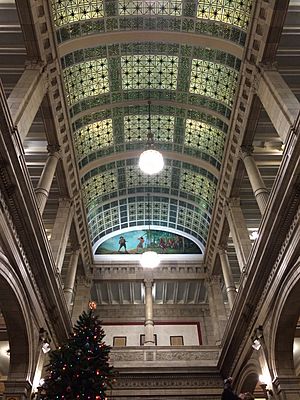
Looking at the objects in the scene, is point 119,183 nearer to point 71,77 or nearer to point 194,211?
point 194,211

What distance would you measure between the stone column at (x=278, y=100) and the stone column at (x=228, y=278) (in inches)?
274

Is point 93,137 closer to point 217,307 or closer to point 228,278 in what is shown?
point 228,278

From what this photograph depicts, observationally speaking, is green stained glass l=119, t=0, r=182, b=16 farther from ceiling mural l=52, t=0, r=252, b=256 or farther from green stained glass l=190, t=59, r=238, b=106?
green stained glass l=190, t=59, r=238, b=106

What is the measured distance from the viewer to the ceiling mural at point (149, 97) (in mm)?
11922

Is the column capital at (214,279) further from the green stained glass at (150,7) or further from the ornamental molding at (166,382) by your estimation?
the green stained glass at (150,7)

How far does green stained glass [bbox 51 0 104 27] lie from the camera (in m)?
11.3

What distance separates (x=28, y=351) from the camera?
9055mm

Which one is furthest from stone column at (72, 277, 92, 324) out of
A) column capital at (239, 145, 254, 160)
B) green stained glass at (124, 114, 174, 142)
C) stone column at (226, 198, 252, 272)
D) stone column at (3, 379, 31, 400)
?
column capital at (239, 145, 254, 160)

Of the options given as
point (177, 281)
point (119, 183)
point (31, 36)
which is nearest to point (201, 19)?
point (31, 36)

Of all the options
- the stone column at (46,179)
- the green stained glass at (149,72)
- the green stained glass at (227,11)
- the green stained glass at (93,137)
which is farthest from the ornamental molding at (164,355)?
the green stained glass at (227,11)

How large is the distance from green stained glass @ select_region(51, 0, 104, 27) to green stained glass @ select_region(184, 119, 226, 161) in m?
5.45

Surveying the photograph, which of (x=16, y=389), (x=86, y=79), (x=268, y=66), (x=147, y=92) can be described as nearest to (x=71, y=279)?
(x=16, y=389)

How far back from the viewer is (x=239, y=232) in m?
12.9

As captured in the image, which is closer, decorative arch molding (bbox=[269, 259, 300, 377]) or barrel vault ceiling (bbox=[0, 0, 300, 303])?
decorative arch molding (bbox=[269, 259, 300, 377])
